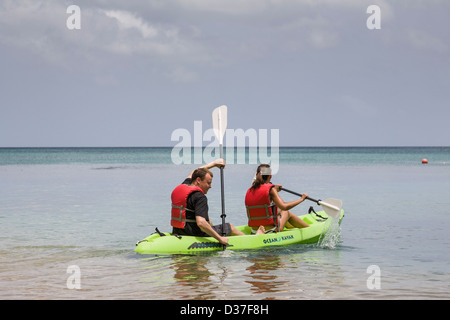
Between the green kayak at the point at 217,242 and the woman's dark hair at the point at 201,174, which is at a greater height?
the woman's dark hair at the point at 201,174

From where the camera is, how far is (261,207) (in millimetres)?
9297

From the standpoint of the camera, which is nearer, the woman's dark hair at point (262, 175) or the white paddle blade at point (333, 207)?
the woman's dark hair at point (262, 175)

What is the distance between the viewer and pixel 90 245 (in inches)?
401

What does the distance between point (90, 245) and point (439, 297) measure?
628 centimetres

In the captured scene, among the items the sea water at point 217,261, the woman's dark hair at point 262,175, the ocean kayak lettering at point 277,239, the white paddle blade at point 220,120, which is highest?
the white paddle blade at point 220,120

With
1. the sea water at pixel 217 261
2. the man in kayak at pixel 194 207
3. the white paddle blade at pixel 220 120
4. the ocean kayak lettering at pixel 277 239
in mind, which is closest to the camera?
the sea water at pixel 217 261

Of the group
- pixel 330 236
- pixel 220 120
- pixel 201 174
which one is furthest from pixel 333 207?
pixel 201 174

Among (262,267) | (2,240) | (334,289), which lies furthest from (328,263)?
(2,240)

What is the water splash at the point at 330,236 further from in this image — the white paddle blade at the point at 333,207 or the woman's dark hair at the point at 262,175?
the woman's dark hair at the point at 262,175

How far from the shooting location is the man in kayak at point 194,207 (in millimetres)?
8195

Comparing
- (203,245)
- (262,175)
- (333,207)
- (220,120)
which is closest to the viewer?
(203,245)

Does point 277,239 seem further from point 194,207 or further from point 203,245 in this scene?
point 194,207

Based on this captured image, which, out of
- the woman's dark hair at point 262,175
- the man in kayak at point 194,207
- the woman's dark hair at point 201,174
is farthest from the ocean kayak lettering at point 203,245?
the woman's dark hair at point 262,175

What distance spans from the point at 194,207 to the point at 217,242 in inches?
31.6
